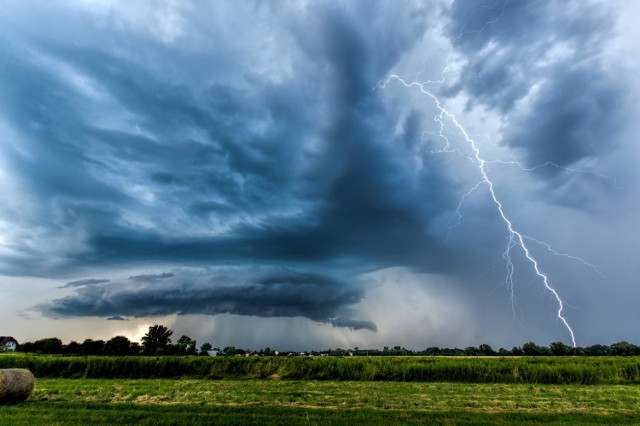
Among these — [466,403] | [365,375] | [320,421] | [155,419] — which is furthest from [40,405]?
[365,375]

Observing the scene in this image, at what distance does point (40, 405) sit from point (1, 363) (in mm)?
31984

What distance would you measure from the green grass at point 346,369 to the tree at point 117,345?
68485mm

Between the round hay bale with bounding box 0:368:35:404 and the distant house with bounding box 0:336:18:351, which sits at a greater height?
the round hay bale with bounding box 0:368:35:404

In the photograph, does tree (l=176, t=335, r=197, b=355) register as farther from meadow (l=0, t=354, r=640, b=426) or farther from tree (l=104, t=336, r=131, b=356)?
meadow (l=0, t=354, r=640, b=426)

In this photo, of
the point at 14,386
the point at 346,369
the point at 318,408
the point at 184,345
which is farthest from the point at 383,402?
the point at 184,345

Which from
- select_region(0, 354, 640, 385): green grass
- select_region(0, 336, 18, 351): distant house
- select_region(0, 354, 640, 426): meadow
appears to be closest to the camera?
select_region(0, 354, 640, 426): meadow

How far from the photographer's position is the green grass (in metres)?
32.8

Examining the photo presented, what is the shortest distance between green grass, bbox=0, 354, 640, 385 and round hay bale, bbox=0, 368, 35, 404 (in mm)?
19850

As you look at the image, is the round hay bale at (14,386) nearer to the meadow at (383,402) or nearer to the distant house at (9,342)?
the meadow at (383,402)

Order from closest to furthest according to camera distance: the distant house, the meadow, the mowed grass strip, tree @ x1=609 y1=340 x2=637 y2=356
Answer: the meadow
the mowed grass strip
tree @ x1=609 y1=340 x2=637 y2=356
the distant house

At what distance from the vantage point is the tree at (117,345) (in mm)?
101581

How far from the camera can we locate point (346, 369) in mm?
35500

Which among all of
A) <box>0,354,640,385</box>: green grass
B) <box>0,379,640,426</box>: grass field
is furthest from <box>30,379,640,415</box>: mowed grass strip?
<box>0,354,640,385</box>: green grass

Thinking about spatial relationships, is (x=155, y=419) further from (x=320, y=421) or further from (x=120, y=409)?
(x=320, y=421)
